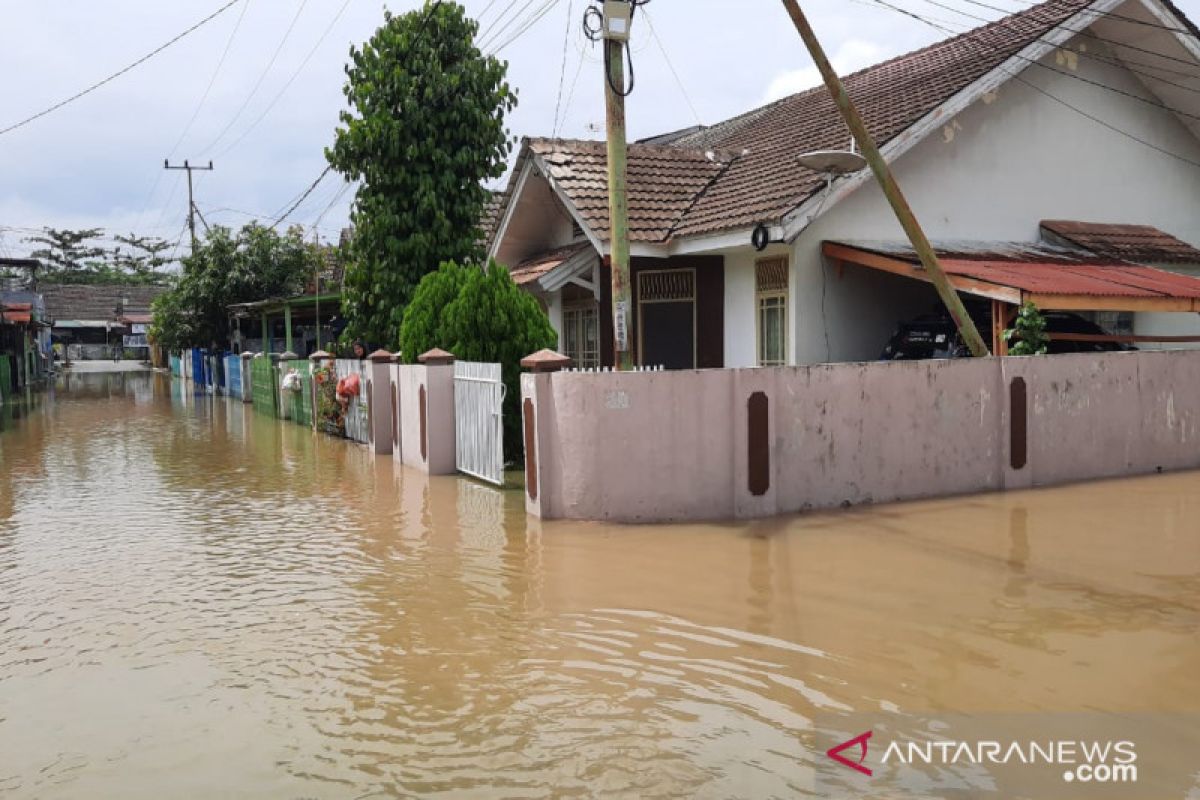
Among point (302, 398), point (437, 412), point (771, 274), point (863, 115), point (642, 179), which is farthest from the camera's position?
point (302, 398)

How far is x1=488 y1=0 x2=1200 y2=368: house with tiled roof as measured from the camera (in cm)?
1321

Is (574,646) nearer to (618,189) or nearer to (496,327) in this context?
(618,189)

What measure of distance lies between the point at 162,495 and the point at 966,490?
30.3 feet

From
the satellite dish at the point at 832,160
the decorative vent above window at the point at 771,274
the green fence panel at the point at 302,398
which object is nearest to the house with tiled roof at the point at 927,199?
the decorative vent above window at the point at 771,274

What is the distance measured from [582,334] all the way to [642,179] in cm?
333

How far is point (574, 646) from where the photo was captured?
19.1 feet

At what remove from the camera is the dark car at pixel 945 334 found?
519 inches

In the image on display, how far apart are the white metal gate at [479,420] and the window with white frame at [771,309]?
4142 mm

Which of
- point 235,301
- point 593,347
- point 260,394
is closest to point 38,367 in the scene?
point 235,301

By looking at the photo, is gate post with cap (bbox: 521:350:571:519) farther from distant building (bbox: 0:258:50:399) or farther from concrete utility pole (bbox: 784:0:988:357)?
distant building (bbox: 0:258:50:399)

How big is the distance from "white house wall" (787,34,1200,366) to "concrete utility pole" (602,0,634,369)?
398cm

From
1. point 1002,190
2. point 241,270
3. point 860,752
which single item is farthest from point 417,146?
point 241,270

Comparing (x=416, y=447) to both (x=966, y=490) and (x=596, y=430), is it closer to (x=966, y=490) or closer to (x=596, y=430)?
(x=596, y=430)

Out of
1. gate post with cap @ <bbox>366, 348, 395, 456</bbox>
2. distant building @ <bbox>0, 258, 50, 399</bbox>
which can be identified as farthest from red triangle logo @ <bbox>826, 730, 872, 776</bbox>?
distant building @ <bbox>0, 258, 50, 399</bbox>
